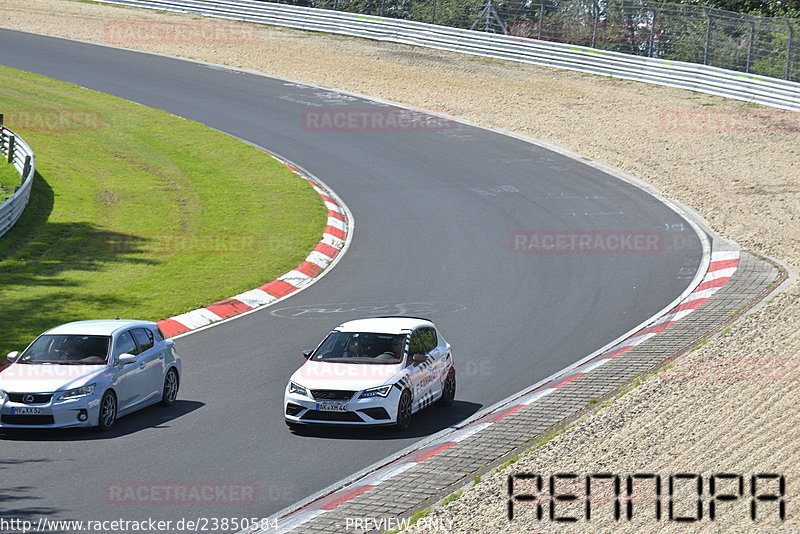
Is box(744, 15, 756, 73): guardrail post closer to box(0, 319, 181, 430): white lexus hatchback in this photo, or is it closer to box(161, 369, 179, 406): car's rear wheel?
box(0, 319, 181, 430): white lexus hatchback

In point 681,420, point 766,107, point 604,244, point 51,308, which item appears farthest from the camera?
point 766,107

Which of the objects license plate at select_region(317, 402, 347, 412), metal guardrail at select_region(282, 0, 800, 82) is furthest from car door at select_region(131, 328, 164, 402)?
metal guardrail at select_region(282, 0, 800, 82)

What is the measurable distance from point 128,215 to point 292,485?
716 inches

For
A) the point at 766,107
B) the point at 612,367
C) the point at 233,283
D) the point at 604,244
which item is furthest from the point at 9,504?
the point at 766,107

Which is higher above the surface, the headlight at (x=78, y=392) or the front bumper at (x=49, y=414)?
the headlight at (x=78, y=392)

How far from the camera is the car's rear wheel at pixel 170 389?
51.8 ft

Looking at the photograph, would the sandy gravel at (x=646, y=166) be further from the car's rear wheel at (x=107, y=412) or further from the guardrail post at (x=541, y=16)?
the car's rear wheel at (x=107, y=412)

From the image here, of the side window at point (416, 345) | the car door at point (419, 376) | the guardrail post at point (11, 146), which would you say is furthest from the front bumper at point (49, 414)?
the guardrail post at point (11, 146)

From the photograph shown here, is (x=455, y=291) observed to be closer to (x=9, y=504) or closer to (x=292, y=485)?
(x=292, y=485)

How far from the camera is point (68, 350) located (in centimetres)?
1529

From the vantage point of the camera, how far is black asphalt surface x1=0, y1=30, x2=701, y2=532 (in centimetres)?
1268

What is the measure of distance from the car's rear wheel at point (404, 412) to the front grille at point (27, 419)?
15.3 ft

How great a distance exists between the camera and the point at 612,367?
54.7 feet

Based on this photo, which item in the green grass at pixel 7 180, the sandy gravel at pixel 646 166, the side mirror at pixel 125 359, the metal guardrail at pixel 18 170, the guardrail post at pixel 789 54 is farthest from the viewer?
the guardrail post at pixel 789 54
